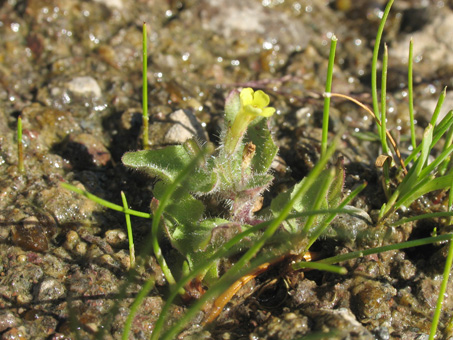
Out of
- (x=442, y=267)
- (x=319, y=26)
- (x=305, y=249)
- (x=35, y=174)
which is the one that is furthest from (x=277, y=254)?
(x=319, y=26)

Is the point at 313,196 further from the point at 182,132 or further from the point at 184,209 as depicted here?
the point at 182,132

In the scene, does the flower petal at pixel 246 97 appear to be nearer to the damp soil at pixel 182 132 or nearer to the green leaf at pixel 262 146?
the green leaf at pixel 262 146

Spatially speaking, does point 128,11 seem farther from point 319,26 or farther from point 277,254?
point 277,254

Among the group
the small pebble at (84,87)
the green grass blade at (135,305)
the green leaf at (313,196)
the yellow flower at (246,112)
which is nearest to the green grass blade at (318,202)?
the green leaf at (313,196)

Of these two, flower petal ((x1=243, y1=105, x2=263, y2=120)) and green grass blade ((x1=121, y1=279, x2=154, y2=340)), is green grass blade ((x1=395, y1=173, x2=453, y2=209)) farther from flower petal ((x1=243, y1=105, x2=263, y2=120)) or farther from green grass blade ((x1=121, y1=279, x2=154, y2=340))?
green grass blade ((x1=121, y1=279, x2=154, y2=340))

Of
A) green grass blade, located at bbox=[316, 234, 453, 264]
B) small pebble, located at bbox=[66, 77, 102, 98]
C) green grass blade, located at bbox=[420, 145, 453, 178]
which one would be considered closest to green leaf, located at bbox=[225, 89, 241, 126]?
green grass blade, located at bbox=[316, 234, 453, 264]

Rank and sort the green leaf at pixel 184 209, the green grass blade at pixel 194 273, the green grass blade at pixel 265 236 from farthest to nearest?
the green leaf at pixel 184 209
the green grass blade at pixel 194 273
the green grass blade at pixel 265 236

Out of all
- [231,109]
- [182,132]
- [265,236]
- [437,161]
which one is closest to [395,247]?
[437,161]
